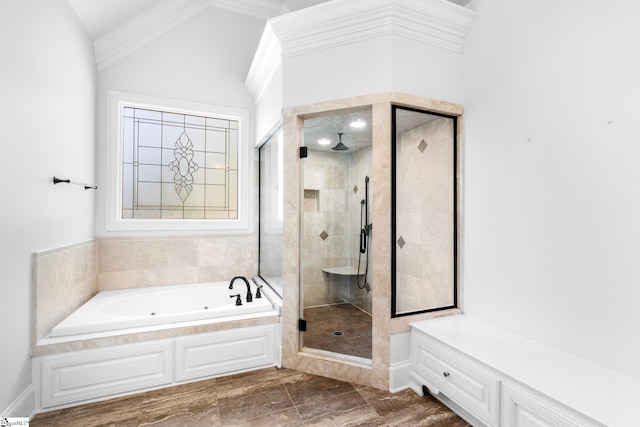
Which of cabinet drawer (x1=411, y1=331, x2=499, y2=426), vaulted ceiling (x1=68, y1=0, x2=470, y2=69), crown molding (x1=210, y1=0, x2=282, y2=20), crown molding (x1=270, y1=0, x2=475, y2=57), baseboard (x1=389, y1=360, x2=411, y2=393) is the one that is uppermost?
crown molding (x1=210, y1=0, x2=282, y2=20)

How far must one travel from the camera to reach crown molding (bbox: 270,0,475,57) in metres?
2.06

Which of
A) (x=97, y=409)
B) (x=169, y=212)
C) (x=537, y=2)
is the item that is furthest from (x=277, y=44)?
(x=97, y=409)

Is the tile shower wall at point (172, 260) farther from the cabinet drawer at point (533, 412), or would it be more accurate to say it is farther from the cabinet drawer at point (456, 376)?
the cabinet drawer at point (533, 412)

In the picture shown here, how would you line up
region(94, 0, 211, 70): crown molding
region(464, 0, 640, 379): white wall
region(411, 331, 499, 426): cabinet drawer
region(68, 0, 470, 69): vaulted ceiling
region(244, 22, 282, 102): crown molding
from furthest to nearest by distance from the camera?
region(94, 0, 211, 70): crown molding → region(68, 0, 470, 69): vaulted ceiling → region(244, 22, 282, 102): crown molding → region(411, 331, 499, 426): cabinet drawer → region(464, 0, 640, 379): white wall

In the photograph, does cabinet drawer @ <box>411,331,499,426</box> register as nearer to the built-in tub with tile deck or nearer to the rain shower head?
the built-in tub with tile deck

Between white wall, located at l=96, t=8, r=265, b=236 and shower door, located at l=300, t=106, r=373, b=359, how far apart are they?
1.35 m

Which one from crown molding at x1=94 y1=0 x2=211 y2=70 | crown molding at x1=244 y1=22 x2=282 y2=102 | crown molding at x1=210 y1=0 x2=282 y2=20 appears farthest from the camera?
crown molding at x1=210 y1=0 x2=282 y2=20

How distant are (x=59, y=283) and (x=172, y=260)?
3.42ft

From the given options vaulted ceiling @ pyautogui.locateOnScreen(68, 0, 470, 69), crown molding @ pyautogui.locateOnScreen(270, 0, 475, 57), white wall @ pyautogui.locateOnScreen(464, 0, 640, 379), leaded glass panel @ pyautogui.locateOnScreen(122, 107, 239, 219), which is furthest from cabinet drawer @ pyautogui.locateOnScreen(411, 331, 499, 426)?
vaulted ceiling @ pyautogui.locateOnScreen(68, 0, 470, 69)

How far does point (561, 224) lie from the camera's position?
68.5 inches

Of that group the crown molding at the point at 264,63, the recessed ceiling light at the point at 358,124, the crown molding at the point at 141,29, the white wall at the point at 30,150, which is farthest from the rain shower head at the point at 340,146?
the crown molding at the point at 141,29

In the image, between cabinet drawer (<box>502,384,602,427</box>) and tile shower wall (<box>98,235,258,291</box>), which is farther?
tile shower wall (<box>98,235,258,291</box>)

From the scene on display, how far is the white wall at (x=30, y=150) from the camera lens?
1612 millimetres

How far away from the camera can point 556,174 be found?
1762 millimetres
